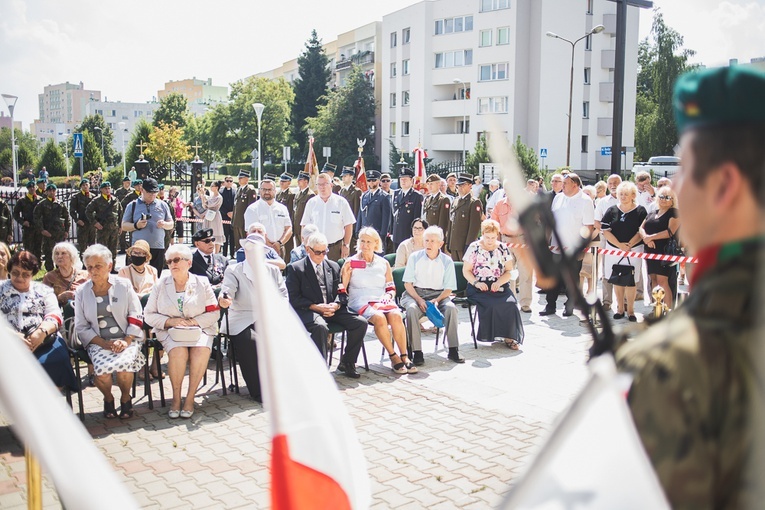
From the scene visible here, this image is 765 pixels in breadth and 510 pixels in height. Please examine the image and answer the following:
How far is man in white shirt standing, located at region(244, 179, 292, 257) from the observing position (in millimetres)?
12009

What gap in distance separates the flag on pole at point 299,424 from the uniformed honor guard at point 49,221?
15.0 meters

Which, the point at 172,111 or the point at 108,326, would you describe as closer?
the point at 108,326

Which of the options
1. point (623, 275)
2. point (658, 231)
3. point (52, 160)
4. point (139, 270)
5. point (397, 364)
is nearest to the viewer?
point (139, 270)

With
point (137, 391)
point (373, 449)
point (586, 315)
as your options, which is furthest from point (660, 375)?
point (137, 391)

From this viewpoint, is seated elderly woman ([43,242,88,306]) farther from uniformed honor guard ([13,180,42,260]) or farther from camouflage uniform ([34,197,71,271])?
uniformed honor guard ([13,180,42,260])

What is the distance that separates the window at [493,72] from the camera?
5178cm

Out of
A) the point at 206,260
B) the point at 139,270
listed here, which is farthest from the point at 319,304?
the point at 139,270

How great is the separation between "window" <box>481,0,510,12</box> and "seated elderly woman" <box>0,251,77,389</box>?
50.0 meters

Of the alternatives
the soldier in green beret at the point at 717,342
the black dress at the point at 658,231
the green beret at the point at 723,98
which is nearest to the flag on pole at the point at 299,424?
the soldier in green beret at the point at 717,342

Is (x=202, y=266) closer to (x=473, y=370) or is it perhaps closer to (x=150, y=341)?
(x=150, y=341)

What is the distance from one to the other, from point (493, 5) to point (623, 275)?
46592 mm

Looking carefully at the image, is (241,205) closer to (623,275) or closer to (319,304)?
(319,304)

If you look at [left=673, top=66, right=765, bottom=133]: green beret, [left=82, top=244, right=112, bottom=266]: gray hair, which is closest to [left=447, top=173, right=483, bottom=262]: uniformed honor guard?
[left=82, top=244, right=112, bottom=266]: gray hair

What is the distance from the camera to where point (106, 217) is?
15352 mm
